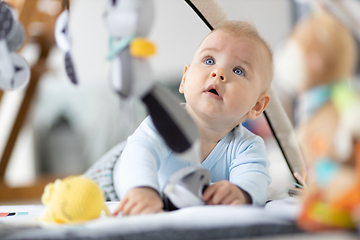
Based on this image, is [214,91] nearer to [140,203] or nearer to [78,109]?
[140,203]

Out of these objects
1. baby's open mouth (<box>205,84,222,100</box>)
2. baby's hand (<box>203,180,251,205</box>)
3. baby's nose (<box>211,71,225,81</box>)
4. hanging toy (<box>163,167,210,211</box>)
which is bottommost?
baby's hand (<box>203,180,251,205</box>)

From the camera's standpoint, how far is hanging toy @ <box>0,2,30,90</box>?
1.56 feet

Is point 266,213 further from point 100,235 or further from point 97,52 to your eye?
point 97,52

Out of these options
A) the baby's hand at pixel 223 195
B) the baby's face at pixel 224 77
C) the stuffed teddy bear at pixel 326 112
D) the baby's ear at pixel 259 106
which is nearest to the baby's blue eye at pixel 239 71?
the baby's face at pixel 224 77

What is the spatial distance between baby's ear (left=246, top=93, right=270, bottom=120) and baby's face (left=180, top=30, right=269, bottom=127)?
48mm

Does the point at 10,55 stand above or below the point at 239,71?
above

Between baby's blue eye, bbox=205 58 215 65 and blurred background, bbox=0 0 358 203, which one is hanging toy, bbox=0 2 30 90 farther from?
blurred background, bbox=0 0 358 203

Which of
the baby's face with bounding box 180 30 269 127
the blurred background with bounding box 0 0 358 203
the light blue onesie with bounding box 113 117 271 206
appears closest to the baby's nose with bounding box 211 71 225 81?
the baby's face with bounding box 180 30 269 127

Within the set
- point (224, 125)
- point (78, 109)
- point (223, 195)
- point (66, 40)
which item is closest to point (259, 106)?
point (224, 125)

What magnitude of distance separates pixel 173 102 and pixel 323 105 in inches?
5.6

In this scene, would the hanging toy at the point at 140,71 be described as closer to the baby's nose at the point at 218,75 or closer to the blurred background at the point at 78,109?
the baby's nose at the point at 218,75

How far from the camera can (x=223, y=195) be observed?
0.50 metres

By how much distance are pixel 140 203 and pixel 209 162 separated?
26 centimetres

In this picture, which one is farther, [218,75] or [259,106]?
[259,106]
